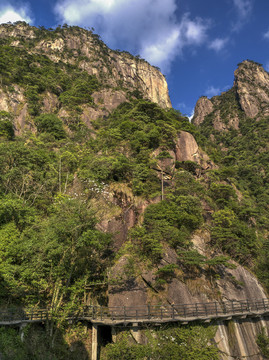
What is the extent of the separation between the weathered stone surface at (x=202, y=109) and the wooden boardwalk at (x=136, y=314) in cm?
11102

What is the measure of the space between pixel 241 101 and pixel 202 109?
2267cm

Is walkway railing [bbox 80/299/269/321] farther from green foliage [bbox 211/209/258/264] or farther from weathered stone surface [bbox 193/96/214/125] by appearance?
weathered stone surface [bbox 193/96/214/125]

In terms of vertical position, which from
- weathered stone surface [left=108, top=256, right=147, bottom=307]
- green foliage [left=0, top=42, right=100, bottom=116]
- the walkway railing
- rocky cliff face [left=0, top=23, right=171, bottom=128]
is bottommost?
the walkway railing

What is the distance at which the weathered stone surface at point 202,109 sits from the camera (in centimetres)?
11730

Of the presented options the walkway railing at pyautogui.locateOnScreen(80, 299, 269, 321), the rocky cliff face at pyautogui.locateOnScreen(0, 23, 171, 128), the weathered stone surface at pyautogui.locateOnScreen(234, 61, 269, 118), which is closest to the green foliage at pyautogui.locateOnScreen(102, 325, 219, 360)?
the walkway railing at pyautogui.locateOnScreen(80, 299, 269, 321)

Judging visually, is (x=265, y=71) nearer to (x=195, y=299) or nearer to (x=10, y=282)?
(x=195, y=299)

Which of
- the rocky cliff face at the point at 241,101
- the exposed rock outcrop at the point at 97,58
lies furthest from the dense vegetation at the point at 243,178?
the exposed rock outcrop at the point at 97,58

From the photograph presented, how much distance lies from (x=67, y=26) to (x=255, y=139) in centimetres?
8778

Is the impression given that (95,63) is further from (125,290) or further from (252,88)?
(125,290)

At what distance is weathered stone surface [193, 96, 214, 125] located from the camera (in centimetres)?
11730

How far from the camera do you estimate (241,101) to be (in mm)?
101188

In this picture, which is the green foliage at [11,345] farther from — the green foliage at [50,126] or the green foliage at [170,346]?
the green foliage at [50,126]

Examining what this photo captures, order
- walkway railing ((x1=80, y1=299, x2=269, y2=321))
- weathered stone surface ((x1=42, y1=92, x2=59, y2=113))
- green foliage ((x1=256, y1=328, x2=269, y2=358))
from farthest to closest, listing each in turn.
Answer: weathered stone surface ((x1=42, y1=92, x2=59, y2=113)) → green foliage ((x1=256, y1=328, x2=269, y2=358)) → walkway railing ((x1=80, y1=299, x2=269, y2=321))

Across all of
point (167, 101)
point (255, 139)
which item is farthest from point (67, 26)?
point (255, 139)
